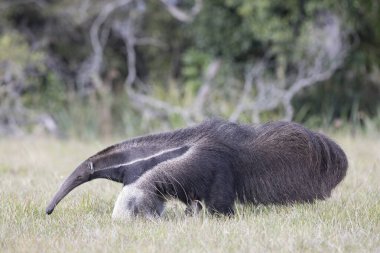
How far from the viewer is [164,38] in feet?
Answer: 58.4

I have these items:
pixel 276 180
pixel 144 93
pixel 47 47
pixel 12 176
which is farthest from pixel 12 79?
pixel 276 180

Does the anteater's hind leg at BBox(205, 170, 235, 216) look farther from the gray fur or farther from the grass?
the grass

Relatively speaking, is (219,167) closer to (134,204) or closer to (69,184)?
(134,204)

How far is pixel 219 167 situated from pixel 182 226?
69 centimetres

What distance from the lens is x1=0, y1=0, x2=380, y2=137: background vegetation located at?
47.2ft

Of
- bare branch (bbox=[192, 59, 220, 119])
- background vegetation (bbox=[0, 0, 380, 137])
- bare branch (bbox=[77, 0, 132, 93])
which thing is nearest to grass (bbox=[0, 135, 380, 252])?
background vegetation (bbox=[0, 0, 380, 137])

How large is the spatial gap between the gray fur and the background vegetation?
759 cm

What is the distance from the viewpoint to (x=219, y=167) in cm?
551

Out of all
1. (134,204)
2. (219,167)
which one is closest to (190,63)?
(219,167)

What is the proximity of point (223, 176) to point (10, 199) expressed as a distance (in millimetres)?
1902

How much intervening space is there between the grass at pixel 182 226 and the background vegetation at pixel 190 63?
7.22m

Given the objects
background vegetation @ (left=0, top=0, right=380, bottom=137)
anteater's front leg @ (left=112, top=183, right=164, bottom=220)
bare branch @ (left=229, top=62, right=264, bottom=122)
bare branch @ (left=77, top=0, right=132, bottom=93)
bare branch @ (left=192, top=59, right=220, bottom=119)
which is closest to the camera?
anteater's front leg @ (left=112, top=183, right=164, bottom=220)

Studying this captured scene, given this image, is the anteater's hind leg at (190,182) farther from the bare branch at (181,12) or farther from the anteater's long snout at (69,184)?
the bare branch at (181,12)

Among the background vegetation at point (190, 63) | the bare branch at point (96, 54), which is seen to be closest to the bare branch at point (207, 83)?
the background vegetation at point (190, 63)
